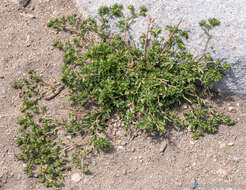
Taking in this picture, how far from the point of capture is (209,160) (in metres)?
3.88

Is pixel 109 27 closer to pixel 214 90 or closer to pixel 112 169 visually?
pixel 214 90

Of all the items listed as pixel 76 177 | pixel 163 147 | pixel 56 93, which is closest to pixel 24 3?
pixel 56 93

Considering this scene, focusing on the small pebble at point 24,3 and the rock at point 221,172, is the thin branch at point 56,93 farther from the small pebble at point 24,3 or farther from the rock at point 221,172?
the rock at point 221,172

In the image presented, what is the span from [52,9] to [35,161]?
2408 millimetres

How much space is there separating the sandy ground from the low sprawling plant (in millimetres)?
149

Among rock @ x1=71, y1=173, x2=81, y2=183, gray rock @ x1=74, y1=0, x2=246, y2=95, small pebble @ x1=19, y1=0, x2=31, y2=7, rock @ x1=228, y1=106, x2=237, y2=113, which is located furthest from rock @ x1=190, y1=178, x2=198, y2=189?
small pebble @ x1=19, y1=0, x2=31, y2=7

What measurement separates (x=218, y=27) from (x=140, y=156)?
2026 millimetres

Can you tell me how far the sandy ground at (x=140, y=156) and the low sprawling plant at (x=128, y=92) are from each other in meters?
0.15

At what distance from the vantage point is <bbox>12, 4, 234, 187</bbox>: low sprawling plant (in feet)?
12.3

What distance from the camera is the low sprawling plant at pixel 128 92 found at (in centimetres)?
376

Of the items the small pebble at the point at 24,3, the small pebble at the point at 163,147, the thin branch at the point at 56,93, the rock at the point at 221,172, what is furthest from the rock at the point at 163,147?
the small pebble at the point at 24,3

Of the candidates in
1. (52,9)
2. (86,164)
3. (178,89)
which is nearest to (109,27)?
(52,9)

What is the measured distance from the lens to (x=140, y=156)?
3877 millimetres

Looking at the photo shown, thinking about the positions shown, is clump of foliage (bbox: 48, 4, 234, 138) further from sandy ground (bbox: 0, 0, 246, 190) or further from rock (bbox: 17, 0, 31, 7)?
rock (bbox: 17, 0, 31, 7)
